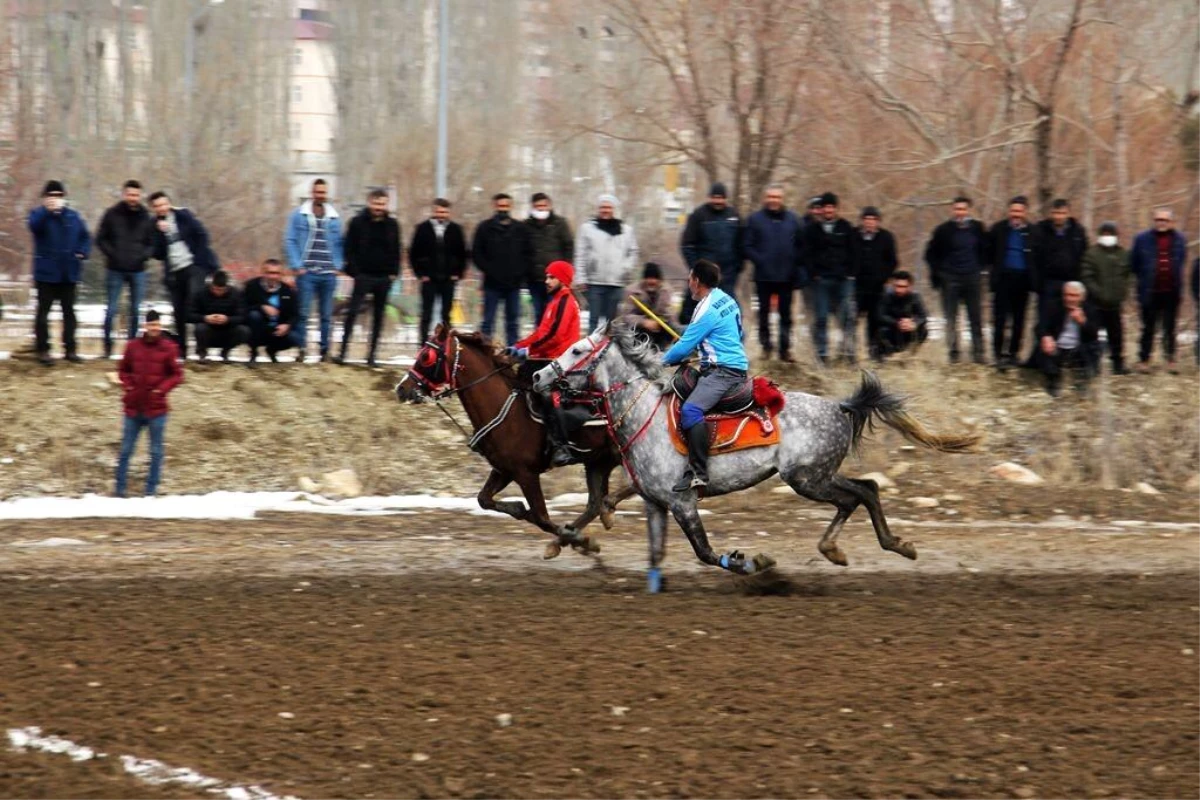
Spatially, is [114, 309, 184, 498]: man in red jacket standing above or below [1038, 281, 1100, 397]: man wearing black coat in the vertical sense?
below

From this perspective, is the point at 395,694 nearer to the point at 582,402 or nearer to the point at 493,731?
the point at 493,731

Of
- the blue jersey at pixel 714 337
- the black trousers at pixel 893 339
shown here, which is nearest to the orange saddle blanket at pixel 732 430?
the blue jersey at pixel 714 337

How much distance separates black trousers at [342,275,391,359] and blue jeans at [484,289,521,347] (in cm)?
97

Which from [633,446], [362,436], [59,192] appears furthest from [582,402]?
[59,192]

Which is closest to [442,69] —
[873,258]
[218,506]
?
[873,258]

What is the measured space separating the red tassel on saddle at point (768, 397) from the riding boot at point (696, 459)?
0.46 m

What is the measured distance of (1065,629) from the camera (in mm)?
11086

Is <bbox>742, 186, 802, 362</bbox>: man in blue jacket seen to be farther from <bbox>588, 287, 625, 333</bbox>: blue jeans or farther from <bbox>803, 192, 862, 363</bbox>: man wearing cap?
<bbox>588, 287, 625, 333</bbox>: blue jeans

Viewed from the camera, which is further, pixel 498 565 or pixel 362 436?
pixel 362 436

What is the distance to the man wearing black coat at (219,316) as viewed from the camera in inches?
754

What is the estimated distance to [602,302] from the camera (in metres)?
19.5

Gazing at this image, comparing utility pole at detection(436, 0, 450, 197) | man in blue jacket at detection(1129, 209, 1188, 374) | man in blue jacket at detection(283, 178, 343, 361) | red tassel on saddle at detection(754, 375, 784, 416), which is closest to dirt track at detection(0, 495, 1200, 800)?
red tassel on saddle at detection(754, 375, 784, 416)

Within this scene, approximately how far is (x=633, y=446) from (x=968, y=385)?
9442mm

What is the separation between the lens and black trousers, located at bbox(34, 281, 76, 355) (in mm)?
18547
